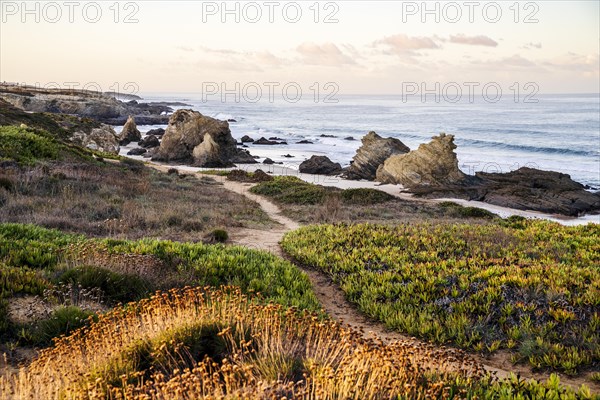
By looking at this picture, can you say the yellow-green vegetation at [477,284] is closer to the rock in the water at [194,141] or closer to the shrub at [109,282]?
the shrub at [109,282]

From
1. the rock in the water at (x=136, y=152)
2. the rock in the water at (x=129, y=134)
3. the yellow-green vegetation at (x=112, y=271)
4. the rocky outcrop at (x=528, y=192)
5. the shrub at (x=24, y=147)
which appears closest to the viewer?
the yellow-green vegetation at (x=112, y=271)

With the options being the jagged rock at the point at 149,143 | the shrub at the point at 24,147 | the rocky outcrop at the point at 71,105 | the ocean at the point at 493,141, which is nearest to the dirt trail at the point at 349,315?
the shrub at the point at 24,147

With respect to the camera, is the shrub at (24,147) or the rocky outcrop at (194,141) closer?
the shrub at (24,147)

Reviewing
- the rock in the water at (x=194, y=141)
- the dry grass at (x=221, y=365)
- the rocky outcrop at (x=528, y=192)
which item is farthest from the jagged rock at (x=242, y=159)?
the dry grass at (x=221, y=365)

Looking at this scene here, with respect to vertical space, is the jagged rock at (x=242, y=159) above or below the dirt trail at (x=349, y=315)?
above

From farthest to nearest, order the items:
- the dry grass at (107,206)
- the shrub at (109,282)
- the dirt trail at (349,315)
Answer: the dry grass at (107,206), the shrub at (109,282), the dirt trail at (349,315)

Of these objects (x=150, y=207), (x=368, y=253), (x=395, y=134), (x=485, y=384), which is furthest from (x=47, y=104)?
(x=485, y=384)

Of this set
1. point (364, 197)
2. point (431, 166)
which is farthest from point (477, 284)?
point (431, 166)

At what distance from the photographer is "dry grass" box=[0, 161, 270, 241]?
15.1 metres

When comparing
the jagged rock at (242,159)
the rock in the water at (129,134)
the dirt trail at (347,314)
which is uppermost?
the rock in the water at (129,134)

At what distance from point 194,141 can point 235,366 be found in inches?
2085

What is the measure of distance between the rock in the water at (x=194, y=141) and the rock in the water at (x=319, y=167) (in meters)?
8.78

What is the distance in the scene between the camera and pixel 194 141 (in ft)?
181

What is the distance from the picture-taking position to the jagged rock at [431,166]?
4072cm
